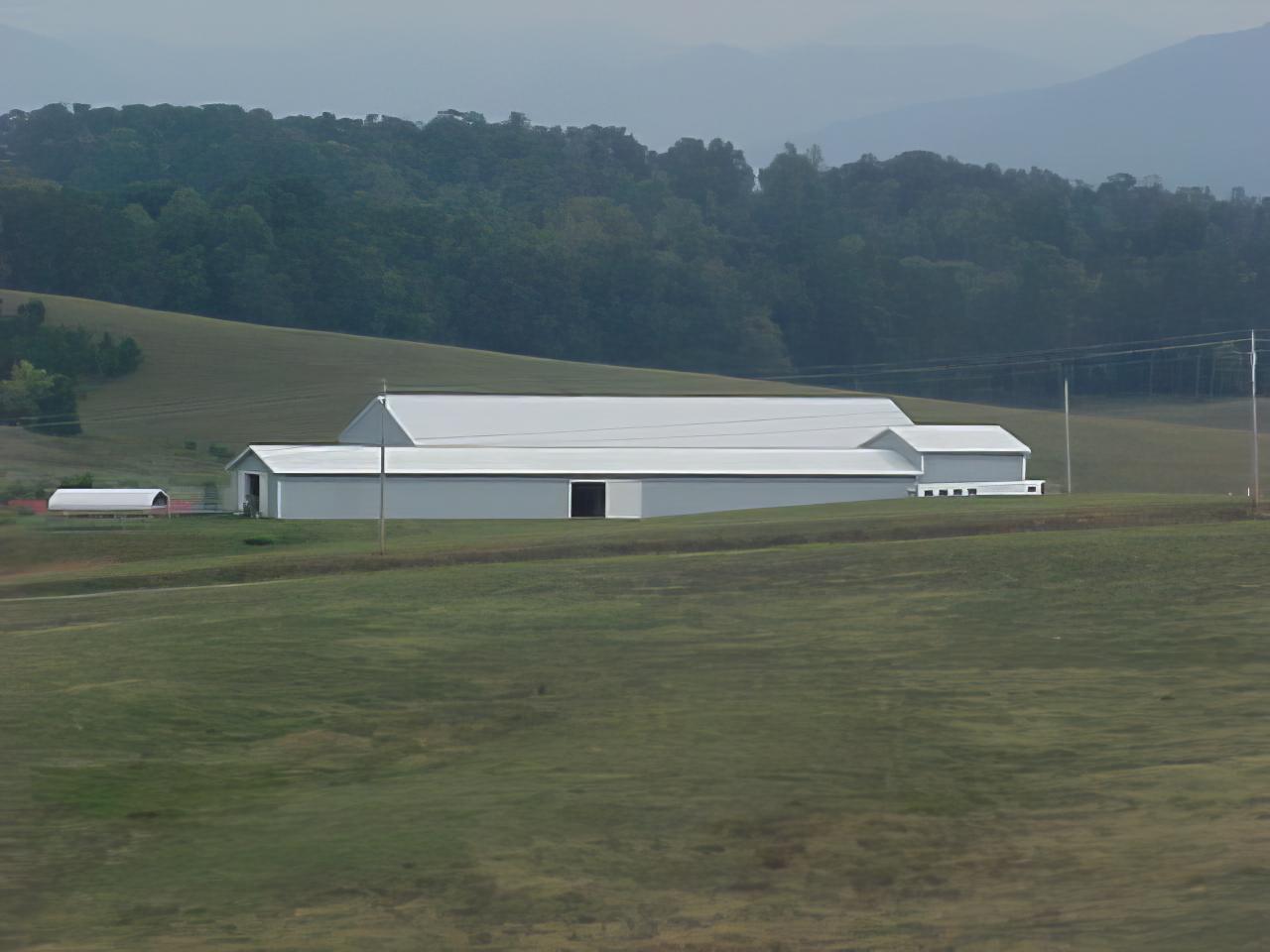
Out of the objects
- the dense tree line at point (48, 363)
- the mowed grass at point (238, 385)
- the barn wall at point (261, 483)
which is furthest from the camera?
the dense tree line at point (48, 363)

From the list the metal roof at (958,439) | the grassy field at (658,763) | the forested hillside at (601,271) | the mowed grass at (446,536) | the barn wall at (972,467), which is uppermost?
the forested hillside at (601,271)

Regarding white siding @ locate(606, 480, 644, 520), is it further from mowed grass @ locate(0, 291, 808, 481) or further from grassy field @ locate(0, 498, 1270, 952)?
grassy field @ locate(0, 498, 1270, 952)

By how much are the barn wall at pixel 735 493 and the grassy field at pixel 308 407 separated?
60.3 feet

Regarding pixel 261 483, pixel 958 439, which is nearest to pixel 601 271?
pixel 958 439

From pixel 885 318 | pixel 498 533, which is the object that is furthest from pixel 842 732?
pixel 885 318

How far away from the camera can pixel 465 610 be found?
108ft

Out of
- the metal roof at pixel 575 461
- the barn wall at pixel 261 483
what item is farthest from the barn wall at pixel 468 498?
the barn wall at pixel 261 483

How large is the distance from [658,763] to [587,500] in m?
46.4

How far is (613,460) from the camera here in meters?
68.2

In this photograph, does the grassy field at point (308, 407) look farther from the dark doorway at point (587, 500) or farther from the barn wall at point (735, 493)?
the dark doorway at point (587, 500)

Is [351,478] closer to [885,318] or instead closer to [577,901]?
[577,901]

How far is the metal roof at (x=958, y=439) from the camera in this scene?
72.1m

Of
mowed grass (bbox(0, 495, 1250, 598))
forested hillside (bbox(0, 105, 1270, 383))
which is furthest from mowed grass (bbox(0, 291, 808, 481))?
mowed grass (bbox(0, 495, 1250, 598))

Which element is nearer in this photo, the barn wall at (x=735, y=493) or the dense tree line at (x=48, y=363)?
the barn wall at (x=735, y=493)
